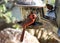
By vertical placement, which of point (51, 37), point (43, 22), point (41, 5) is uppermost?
point (41, 5)

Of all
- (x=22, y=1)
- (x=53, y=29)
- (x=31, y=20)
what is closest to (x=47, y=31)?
(x=53, y=29)

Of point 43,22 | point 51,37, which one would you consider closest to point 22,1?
point 43,22

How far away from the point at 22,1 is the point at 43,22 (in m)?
0.22

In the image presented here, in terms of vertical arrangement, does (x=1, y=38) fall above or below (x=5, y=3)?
below

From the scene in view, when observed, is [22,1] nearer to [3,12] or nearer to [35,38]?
[3,12]

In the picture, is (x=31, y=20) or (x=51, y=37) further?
(x=51, y=37)

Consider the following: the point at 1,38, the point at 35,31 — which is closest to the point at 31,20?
the point at 35,31

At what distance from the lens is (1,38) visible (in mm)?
1058

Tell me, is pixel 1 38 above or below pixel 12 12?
below

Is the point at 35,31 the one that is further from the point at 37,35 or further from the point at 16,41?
the point at 16,41

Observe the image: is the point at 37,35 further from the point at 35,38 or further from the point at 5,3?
the point at 5,3

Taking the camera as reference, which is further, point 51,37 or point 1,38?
point 51,37

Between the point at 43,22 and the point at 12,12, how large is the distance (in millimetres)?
242

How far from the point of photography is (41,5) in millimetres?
1143
